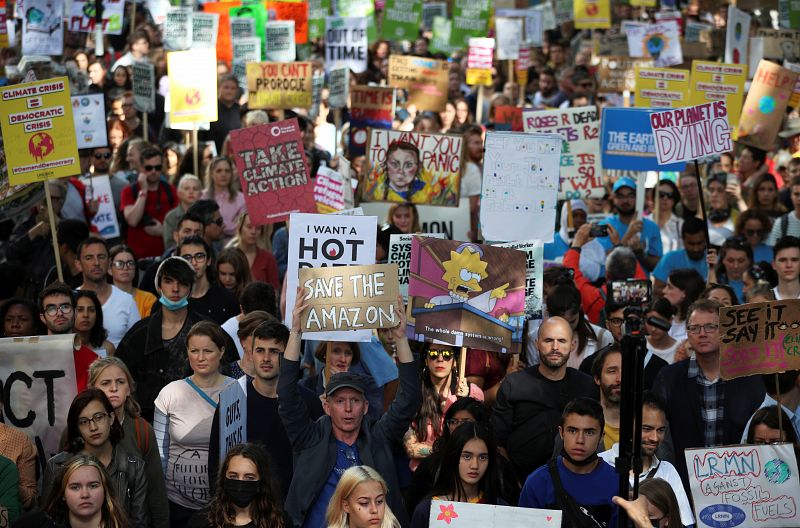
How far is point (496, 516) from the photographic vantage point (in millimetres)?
5793

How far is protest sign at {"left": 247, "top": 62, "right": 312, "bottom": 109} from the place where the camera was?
628 inches

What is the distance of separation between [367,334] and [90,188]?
602cm

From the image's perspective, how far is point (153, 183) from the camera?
12.8 meters

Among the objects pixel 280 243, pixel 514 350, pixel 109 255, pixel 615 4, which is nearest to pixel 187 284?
pixel 109 255

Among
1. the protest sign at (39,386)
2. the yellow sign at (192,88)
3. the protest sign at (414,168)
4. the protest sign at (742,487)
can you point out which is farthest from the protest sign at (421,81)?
the protest sign at (742,487)

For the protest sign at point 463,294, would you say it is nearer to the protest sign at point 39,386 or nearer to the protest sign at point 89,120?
the protest sign at point 39,386

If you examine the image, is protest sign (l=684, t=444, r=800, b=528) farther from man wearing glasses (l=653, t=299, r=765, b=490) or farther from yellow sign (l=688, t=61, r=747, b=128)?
yellow sign (l=688, t=61, r=747, b=128)

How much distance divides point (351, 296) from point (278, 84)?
9.22 metres

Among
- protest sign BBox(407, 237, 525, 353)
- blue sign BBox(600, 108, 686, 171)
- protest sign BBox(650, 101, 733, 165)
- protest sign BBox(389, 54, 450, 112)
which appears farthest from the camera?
protest sign BBox(389, 54, 450, 112)

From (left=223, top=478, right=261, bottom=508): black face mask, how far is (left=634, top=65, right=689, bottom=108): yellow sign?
8.62 meters

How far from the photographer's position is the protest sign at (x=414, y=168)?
11578 millimetres

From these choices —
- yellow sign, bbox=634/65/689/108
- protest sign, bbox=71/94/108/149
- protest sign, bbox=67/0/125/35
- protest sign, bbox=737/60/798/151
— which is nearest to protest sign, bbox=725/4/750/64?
protest sign, bbox=737/60/798/151

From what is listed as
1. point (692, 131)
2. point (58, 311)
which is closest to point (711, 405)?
point (692, 131)

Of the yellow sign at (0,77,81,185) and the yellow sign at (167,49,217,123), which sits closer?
the yellow sign at (0,77,81,185)
